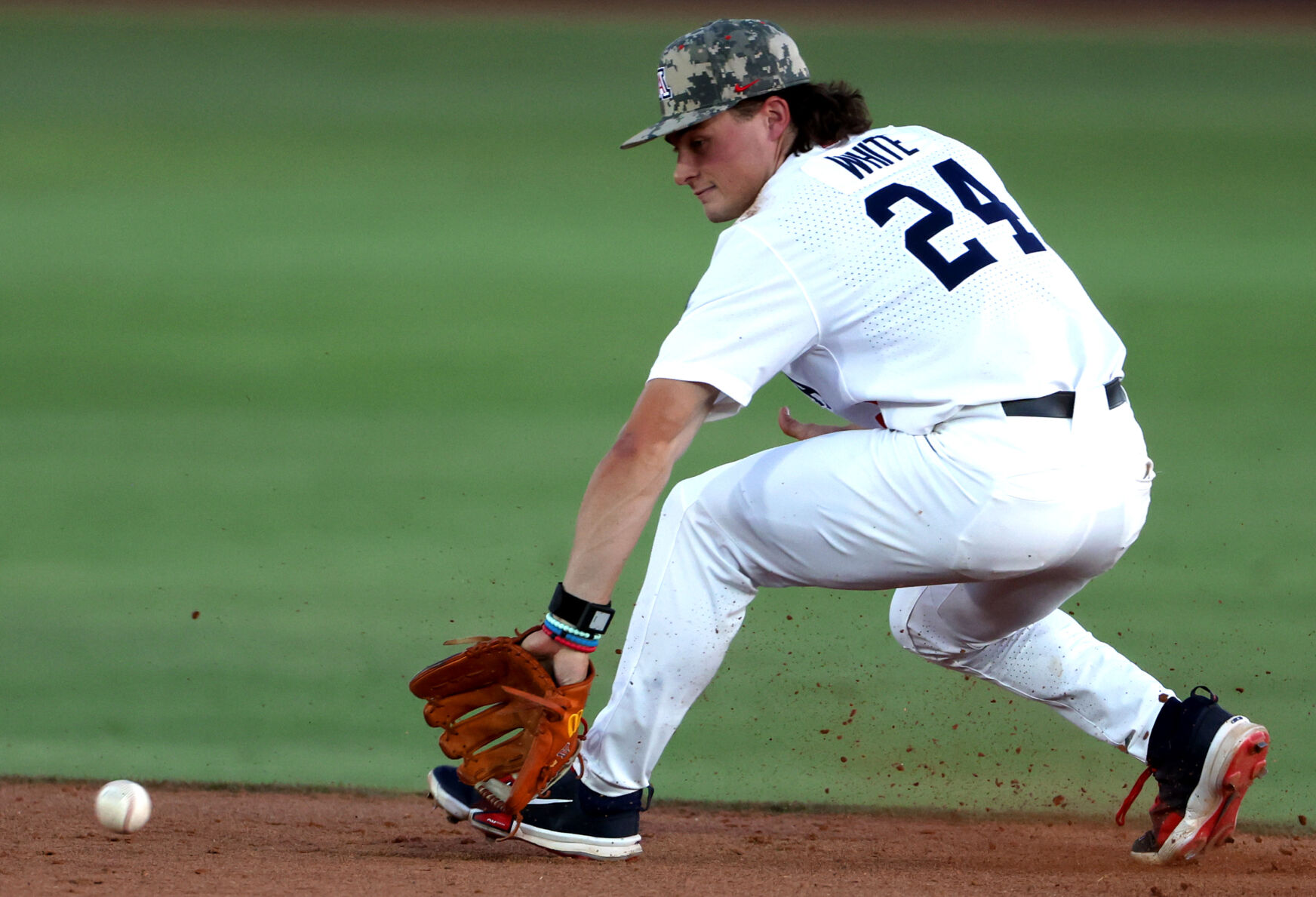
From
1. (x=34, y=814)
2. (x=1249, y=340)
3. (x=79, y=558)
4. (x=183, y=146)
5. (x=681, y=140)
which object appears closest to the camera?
(x=681, y=140)

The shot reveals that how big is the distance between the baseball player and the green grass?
2.97ft

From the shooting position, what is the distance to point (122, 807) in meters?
3.09

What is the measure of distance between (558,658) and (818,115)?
3.89 feet

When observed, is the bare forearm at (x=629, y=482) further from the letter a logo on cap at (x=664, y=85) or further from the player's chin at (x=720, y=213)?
the letter a logo on cap at (x=664, y=85)

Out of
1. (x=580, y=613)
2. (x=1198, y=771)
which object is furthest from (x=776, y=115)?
(x=1198, y=771)

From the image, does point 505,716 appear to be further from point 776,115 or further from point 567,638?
point 776,115

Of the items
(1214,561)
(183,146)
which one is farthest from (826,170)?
(183,146)

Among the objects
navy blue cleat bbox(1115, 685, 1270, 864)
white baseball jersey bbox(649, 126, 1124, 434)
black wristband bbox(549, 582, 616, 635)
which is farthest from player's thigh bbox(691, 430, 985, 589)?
navy blue cleat bbox(1115, 685, 1270, 864)

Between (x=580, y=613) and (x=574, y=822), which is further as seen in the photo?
(x=574, y=822)

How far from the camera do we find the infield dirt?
8.82 ft

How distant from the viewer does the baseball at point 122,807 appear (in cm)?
309

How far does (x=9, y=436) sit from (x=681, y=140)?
494cm

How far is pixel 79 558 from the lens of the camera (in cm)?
530

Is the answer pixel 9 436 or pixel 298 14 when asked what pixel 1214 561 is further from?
pixel 298 14
